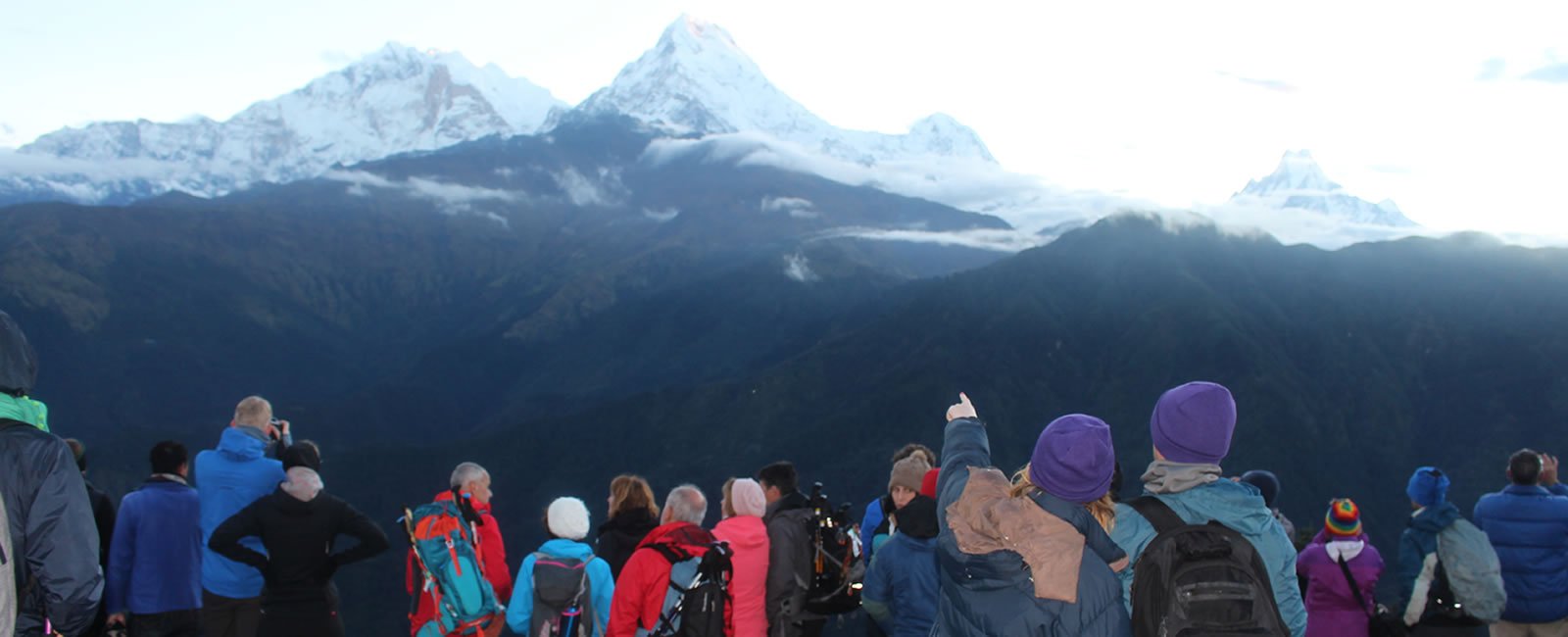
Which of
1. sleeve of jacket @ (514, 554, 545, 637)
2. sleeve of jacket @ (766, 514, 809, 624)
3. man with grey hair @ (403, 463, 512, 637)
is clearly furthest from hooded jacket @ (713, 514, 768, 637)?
man with grey hair @ (403, 463, 512, 637)

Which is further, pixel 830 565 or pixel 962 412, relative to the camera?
pixel 830 565

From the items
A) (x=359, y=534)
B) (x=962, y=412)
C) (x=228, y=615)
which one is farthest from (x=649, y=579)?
(x=228, y=615)

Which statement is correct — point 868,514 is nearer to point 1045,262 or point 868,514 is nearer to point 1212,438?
point 1212,438

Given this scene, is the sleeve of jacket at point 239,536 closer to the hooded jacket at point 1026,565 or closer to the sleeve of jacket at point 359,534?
the sleeve of jacket at point 359,534

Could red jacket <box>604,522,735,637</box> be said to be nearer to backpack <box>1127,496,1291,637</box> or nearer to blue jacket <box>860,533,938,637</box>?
blue jacket <box>860,533,938,637</box>

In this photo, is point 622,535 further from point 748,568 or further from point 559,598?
point 748,568

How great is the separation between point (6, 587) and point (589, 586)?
13.3 ft

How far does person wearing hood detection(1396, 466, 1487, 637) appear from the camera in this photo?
8.85 metres

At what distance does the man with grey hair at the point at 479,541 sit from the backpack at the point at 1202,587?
573 centimetres

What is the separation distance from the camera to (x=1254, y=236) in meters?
164

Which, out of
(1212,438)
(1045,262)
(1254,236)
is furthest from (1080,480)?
(1254,236)

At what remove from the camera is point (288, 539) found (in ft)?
27.3

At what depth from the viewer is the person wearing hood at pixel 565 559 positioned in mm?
7695

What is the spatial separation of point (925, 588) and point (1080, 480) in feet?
9.94
